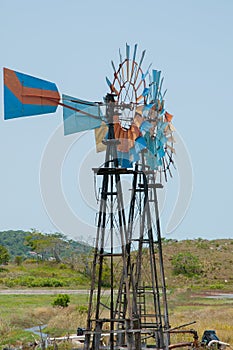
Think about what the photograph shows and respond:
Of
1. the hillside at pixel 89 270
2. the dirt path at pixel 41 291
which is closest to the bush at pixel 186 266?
the hillside at pixel 89 270

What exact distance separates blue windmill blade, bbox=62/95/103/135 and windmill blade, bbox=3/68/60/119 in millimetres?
229

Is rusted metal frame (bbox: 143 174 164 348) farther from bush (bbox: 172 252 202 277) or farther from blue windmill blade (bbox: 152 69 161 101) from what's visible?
bush (bbox: 172 252 202 277)

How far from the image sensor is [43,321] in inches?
762

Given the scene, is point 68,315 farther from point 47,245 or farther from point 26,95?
point 47,245

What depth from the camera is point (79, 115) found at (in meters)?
9.55

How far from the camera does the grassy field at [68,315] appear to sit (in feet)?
52.6

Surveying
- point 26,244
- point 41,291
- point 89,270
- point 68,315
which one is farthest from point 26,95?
point 26,244

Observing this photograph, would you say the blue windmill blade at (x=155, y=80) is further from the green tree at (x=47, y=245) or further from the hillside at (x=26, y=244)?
the green tree at (x=47, y=245)

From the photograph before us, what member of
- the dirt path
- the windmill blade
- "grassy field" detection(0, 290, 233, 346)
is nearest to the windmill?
the windmill blade

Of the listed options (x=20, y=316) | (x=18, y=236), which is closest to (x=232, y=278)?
(x=20, y=316)

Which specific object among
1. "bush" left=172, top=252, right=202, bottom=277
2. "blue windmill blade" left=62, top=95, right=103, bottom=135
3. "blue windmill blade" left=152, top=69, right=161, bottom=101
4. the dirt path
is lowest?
the dirt path

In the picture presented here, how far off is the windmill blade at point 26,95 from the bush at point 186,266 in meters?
30.3

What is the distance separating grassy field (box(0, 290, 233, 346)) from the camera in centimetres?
1603

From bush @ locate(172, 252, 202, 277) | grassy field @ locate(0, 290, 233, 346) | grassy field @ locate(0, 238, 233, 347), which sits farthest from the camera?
bush @ locate(172, 252, 202, 277)
